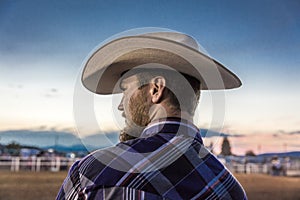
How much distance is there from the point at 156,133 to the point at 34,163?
9223 mm

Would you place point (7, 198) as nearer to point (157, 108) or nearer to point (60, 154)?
point (60, 154)

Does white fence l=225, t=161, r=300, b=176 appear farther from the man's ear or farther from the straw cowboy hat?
the man's ear

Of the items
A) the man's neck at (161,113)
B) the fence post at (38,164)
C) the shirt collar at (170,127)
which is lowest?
the fence post at (38,164)

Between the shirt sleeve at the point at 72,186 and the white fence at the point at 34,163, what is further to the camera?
the white fence at the point at 34,163

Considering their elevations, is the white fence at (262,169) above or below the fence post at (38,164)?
below

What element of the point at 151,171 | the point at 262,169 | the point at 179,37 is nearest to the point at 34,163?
the point at 262,169

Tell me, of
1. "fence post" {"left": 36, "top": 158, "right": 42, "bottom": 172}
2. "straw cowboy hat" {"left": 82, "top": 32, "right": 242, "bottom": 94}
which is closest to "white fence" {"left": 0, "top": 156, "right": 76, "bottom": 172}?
"fence post" {"left": 36, "top": 158, "right": 42, "bottom": 172}

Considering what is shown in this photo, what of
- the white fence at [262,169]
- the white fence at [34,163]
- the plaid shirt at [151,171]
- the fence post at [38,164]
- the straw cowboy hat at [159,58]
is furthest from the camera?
the white fence at [262,169]

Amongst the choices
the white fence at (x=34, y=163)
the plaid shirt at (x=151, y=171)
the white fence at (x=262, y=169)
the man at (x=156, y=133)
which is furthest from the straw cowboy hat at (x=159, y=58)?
the white fence at (x=262, y=169)

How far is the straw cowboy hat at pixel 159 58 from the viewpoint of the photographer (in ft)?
2.16

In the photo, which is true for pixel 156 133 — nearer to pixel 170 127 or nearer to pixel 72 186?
pixel 170 127

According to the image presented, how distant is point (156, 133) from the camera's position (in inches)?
22.9

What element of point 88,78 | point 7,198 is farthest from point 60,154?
point 88,78

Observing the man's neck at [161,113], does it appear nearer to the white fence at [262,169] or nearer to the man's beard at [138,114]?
the man's beard at [138,114]
